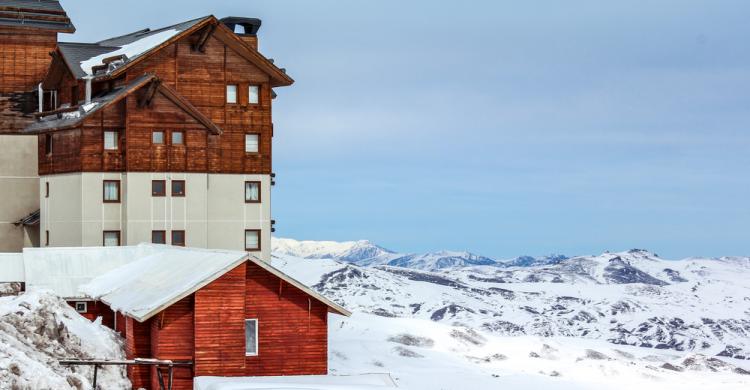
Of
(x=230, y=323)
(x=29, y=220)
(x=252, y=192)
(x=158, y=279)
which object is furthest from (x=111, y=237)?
(x=230, y=323)

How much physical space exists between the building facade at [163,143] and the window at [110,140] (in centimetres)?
6

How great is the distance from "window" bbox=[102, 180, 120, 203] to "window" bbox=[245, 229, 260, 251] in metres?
8.26

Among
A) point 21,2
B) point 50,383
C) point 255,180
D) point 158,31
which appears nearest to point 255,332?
point 50,383

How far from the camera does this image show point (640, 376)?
6794 centimetres

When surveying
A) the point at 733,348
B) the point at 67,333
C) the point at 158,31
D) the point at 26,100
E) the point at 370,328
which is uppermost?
the point at 158,31

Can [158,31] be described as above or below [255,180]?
above

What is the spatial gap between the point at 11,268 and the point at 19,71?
2116 cm

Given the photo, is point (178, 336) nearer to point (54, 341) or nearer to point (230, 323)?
point (230, 323)

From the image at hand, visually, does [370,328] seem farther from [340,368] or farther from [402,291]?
[402,291]

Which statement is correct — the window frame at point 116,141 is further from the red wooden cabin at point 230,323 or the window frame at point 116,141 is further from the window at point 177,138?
the red wooden cabin at point 230,323

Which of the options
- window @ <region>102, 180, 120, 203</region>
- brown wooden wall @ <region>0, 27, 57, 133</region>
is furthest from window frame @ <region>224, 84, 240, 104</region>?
brown wooden wall @ <region>0, 27, 57, 133</region>

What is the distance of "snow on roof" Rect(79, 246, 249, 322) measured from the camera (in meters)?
37.2

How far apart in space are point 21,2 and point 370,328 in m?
33.1

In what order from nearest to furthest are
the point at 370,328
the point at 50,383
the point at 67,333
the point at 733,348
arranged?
the point at 50,383, the point at 67,333, the point at 370,328, the point at 733,348
